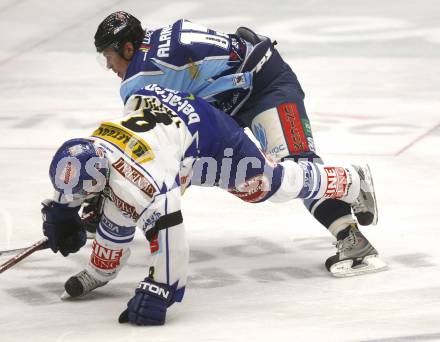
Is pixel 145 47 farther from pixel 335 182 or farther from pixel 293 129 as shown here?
pixel 335 182

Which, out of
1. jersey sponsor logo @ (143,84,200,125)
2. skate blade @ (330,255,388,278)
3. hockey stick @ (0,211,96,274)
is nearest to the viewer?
jersey sponsor logo @ (143,84,200,125)

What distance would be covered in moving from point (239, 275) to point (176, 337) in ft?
3.35

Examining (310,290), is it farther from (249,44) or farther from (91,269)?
(249,44)

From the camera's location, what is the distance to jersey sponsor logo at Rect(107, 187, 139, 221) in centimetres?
468

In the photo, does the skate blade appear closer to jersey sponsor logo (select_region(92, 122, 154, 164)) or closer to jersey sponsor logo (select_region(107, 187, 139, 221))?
jersey sponsor logo (select_region(107, 187, 139, 221))

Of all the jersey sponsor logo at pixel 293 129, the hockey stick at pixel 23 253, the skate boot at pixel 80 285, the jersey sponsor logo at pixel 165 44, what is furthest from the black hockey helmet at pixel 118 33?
the skate boot at pixel 80 285

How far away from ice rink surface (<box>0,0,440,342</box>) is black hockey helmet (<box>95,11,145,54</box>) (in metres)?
1.01

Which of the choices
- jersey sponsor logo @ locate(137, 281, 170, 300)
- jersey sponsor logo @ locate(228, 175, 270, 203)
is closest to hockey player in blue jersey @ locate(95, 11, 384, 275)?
jersey sponsor logo @ locate(228, 175, 270, 203)

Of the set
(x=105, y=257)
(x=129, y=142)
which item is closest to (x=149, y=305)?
(x=105, y=257)

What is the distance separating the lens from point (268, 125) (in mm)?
5680

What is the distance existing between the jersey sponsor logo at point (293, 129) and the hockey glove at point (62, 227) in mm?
1132

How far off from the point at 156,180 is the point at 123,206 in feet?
0.70

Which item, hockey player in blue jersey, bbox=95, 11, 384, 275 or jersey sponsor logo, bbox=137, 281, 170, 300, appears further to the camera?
hockey player in blue jersey, bbox=95, 11, 384, 275

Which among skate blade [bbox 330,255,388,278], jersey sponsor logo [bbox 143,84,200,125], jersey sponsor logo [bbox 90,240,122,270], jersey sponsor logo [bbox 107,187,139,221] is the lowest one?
skate blade [bbox 330,255,388,278]
